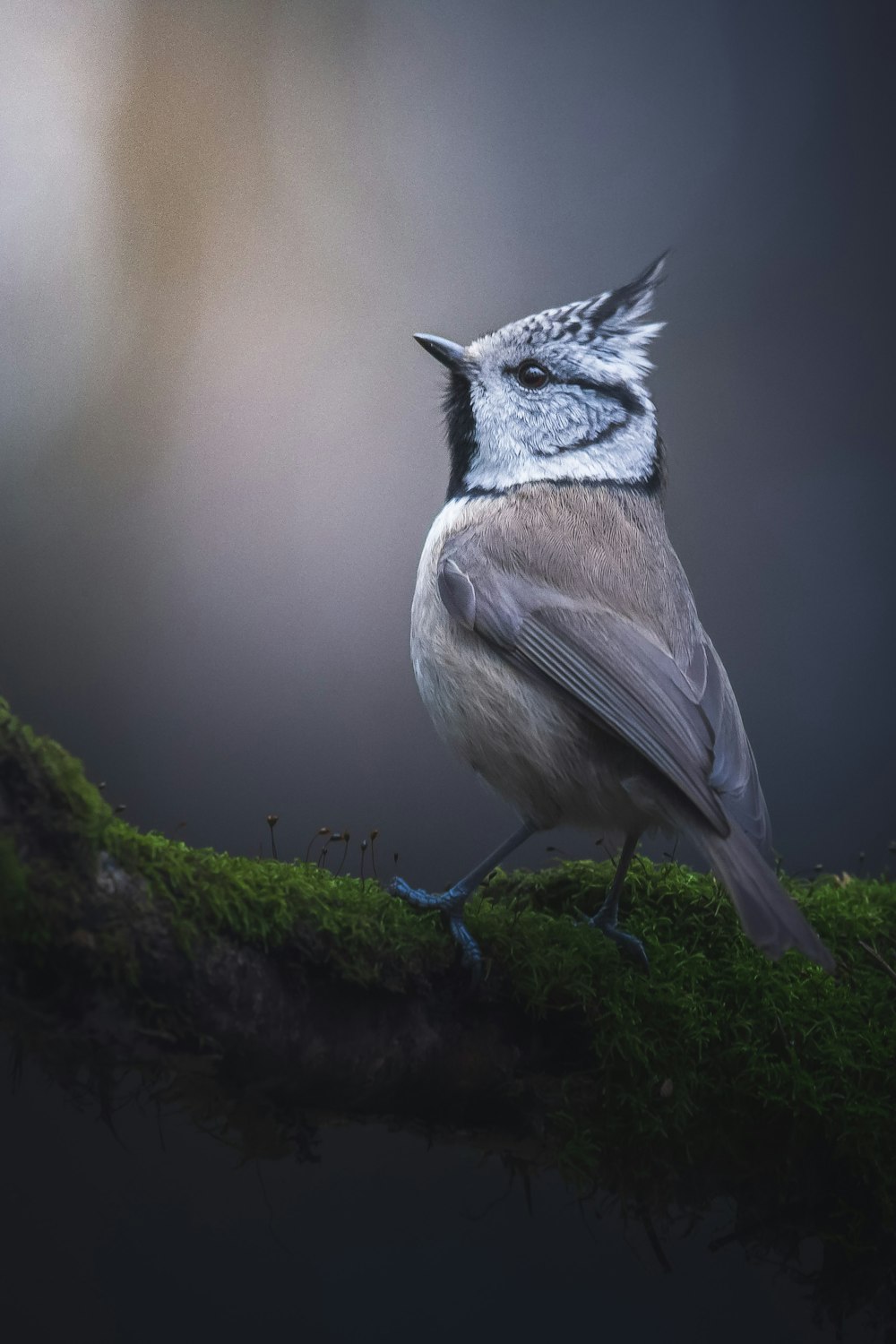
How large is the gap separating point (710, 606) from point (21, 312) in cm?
330

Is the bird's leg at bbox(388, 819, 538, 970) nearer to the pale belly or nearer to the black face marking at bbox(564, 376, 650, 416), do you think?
the pale belly

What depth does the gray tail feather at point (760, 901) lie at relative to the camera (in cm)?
181

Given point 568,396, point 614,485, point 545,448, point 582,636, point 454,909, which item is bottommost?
point 454,909

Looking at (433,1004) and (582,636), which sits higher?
(582,636)

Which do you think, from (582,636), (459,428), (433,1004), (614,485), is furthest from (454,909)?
(459,428)

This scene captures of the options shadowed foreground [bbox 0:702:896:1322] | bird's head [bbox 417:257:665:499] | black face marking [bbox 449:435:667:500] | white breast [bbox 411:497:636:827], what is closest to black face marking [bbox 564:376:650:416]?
bird's head [bbox 417:257:665:499]

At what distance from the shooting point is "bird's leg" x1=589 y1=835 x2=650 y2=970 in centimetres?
220

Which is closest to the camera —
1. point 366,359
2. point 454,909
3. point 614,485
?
point 454,909

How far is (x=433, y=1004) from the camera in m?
1.89

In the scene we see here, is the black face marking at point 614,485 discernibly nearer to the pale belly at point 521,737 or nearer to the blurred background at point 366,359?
the pale belly at point 521,737

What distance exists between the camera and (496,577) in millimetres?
2445

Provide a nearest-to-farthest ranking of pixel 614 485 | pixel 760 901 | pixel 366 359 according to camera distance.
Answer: pixel 760 901
pixel 614 485
pixel 366 359

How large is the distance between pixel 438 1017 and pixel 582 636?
88 centimetres

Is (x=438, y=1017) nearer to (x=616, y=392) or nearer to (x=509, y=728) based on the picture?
(x=509, y=728)
